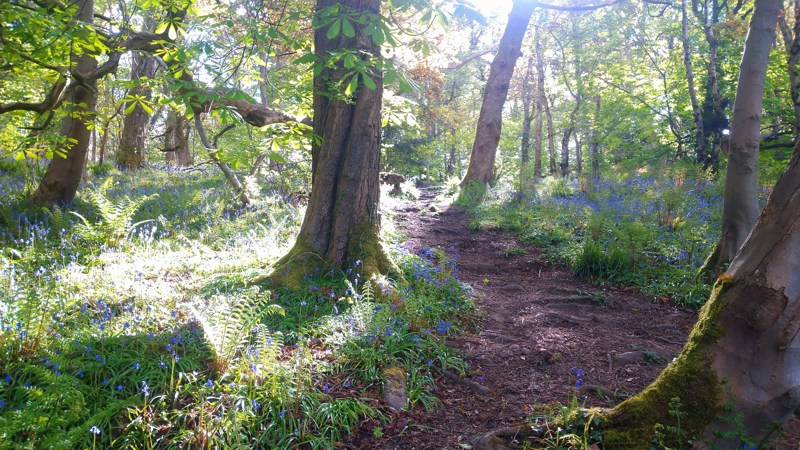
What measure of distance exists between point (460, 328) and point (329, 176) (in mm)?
2306

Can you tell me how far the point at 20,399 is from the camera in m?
2.56

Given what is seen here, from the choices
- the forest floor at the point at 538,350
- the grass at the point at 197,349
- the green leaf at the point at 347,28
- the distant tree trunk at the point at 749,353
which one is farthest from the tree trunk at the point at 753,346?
the green leaf at the point at 347,28

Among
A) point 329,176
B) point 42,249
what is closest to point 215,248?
point 42,249

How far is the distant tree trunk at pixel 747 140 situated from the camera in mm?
5262

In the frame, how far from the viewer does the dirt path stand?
3.12 m

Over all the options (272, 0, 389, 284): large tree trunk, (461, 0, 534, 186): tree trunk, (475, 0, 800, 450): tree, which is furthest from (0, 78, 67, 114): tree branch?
(461, 0, 534, 186): tree trunk

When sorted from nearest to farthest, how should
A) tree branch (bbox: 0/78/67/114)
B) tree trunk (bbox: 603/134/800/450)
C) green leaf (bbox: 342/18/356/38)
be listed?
tree trunk (bbox: 603/134/800/450) → green leaf (bbox: 342/18/356/38) → tree branch (bbox: 0/78/67/114)

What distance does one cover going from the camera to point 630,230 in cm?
650

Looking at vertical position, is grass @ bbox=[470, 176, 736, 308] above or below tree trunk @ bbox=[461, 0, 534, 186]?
below

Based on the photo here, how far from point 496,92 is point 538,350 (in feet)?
36.1

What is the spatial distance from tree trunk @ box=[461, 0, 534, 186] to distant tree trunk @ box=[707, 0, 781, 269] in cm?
836

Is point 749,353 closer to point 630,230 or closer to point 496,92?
point 630,230

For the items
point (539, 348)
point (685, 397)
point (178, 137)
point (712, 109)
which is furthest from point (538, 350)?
point (178, 137)

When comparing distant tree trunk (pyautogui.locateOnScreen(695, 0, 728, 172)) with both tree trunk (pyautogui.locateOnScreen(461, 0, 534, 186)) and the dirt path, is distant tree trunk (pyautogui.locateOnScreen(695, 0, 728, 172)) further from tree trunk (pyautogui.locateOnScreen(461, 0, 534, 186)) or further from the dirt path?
the dirt path
